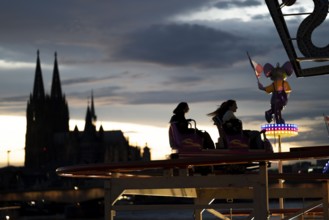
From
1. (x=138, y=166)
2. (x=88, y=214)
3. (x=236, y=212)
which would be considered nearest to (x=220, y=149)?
(x=138, y=166)

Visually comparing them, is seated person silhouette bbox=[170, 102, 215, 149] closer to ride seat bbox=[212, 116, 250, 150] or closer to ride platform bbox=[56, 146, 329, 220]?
ride seat bbox=[212, 116, 250, 150]

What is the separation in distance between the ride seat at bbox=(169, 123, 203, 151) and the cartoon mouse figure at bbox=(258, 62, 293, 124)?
7.48 m

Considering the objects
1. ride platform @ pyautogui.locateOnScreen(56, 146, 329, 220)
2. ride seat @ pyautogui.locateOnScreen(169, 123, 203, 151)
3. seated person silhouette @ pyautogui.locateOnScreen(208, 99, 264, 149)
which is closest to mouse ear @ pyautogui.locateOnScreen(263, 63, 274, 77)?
ride platform @ pyautogui.locateOnScreen(56, 146, 329, 220)

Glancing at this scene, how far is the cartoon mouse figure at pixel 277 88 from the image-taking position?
21297 millimetres

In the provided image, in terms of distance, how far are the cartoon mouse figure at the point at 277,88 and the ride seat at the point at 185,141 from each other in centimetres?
748

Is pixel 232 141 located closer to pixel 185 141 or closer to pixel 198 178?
pixel 185 141

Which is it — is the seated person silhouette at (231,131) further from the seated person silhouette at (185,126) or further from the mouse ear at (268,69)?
the mouse ear at (268,69)

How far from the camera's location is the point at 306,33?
14430 mm

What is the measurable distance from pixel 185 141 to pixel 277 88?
26.1ft

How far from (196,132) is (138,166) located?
3.69ft

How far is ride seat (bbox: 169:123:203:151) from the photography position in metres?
13.9

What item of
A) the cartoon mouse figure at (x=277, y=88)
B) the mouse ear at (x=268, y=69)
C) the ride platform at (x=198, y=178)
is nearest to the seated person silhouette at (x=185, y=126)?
the ride platform at (x=198, y=178)

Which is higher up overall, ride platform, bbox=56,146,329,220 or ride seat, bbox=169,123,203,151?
ride seat, bbox=169,123,203,151

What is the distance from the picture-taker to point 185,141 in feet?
45.7
